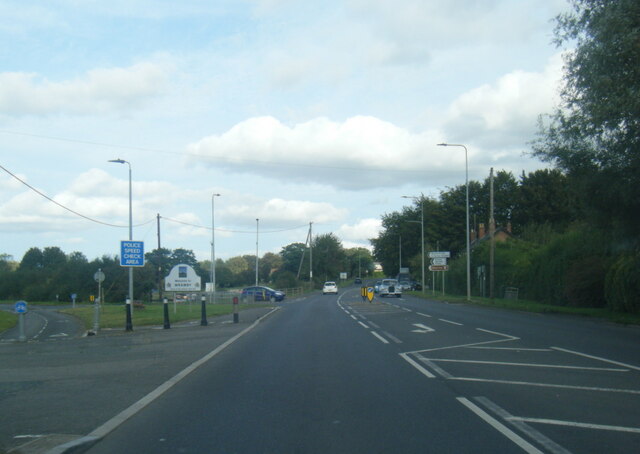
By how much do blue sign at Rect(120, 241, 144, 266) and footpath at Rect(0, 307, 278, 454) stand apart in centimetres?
602

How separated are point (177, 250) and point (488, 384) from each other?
91.1 m

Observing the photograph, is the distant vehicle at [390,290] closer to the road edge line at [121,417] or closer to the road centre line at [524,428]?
the road edge line at [121,417]

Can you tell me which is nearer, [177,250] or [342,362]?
[342,362]

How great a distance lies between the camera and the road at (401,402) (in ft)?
21.6

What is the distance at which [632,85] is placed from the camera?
17.4 metres

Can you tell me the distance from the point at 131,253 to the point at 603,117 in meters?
18.0

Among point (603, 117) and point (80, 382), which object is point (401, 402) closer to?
point (80, 382)

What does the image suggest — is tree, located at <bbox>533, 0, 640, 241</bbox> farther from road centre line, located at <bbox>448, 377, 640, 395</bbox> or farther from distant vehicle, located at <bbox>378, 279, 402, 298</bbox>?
distant vehicle, located at <bbox>378, 279, 402, 298</bbox>

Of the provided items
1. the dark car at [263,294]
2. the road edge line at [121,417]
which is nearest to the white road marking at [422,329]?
the road edge line at [121,417]

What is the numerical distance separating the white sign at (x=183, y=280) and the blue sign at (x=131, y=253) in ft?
12.5

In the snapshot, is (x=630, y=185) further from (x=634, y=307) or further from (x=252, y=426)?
(x=252, y=426)

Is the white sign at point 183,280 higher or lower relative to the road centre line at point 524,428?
higher

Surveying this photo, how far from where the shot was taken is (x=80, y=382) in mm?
10945

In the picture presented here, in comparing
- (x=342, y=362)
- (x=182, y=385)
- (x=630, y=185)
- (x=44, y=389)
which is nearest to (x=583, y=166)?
(x=630, y=185)
